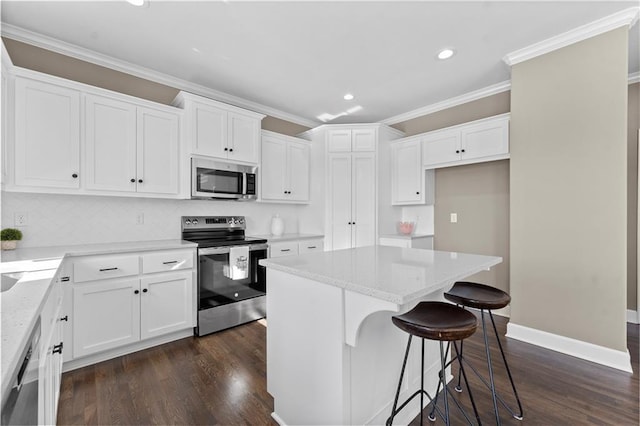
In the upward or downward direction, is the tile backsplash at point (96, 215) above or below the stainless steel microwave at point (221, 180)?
below

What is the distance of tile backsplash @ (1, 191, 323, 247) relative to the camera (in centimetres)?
239

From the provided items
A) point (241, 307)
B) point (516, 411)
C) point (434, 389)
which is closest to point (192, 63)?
point (241, 307)

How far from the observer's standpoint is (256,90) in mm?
3498

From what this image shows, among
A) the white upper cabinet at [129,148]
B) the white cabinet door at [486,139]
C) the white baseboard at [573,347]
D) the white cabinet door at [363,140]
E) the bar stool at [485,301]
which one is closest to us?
the bar stool at [485,301]

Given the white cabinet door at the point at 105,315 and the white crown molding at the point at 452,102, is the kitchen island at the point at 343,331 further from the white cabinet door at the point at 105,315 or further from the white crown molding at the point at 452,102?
the white crown molding at the point at 452,102

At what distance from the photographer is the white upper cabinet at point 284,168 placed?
12.5ft

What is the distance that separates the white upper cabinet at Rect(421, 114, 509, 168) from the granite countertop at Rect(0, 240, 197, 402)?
3.53 m

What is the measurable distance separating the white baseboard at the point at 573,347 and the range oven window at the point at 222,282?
268 centimetres

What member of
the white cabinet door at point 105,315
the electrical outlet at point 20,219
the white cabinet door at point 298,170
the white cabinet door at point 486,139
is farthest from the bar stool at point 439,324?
the electrical outlet at point 20,219

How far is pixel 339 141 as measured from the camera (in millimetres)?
4105

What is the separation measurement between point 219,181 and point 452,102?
319 centimetres

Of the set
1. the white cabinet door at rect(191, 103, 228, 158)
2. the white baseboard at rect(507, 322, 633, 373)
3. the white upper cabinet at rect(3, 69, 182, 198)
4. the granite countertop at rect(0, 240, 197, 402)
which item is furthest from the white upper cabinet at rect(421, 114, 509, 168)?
the granite countertop at rect(0, 240, 197, 402)

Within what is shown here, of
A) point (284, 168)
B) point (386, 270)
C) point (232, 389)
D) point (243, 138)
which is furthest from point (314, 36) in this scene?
point (232, 389)

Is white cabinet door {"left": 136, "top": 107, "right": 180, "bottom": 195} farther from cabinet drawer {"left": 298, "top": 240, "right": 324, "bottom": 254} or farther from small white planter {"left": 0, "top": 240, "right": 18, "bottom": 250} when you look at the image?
cabinet drawer {"left": 298, "top": 240, "right": 324, "bottom": 254}
